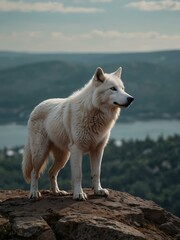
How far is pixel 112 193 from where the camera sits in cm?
1439

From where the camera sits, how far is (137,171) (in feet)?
439

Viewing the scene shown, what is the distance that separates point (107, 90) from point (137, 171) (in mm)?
121818

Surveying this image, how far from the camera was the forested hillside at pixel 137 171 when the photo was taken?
110 metres

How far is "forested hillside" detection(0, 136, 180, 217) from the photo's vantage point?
10969 cm

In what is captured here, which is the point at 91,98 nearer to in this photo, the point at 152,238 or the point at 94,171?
the point at 94,171

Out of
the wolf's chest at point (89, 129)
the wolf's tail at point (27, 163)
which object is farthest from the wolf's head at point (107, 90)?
the wolf's tail at point (27, 163)

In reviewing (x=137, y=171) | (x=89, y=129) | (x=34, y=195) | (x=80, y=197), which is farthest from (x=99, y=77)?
(x=137, y=171)

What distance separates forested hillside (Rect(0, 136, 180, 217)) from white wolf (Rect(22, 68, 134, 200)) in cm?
8188

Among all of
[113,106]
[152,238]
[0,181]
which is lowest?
[0,181]

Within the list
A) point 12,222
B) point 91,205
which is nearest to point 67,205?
point 91,205

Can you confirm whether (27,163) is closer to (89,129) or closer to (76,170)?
(76,170)

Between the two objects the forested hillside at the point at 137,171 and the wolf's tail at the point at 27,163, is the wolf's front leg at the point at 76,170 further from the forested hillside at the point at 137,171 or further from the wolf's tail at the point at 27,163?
the forested hillside at the point at 137,171

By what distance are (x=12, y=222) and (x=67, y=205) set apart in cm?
140

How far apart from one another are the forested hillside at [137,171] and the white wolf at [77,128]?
269 feet
